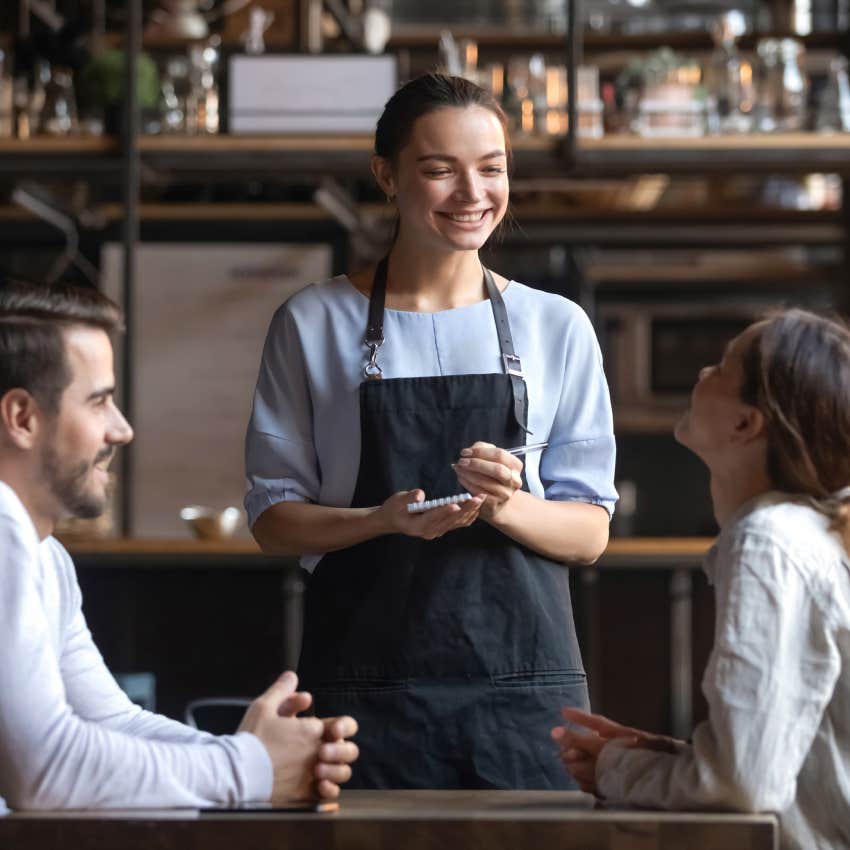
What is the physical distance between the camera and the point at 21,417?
1.48 m

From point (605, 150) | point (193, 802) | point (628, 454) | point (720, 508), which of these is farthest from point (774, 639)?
point (628, 454)

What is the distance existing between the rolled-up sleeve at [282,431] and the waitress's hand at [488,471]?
255 millimetres

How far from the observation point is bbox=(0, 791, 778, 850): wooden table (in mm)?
1246

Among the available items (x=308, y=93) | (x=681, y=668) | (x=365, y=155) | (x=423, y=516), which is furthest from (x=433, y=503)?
(x=681, y=668)

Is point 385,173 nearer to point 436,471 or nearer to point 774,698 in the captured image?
point 436,471

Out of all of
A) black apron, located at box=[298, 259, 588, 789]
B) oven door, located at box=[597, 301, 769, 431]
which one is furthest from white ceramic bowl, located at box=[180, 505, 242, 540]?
oven door, located at box=[597, 301, 769, 431]

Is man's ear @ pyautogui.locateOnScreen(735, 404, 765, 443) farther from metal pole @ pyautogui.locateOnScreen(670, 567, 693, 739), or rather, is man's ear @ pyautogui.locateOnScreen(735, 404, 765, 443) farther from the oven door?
the oven door

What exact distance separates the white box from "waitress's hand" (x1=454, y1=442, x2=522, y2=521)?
2830mm

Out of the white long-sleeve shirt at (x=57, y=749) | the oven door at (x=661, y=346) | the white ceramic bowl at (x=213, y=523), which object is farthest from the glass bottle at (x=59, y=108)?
the white long-sleeve shirt at (x=57, y=749)

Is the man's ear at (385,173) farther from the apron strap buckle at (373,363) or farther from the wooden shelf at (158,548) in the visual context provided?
the wooden shelf at (158,548)

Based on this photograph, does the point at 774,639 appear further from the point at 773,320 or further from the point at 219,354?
the point at 219,354

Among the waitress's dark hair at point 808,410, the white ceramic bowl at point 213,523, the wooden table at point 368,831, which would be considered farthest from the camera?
the white ceramic bowl at point 213,523

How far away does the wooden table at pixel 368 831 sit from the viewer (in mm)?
1246

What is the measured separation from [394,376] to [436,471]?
0.14 m
